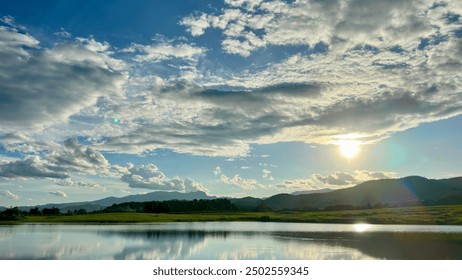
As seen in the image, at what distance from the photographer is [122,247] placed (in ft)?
205

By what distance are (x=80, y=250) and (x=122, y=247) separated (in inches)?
251

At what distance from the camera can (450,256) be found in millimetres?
52094

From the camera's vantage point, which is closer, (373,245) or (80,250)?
(80,250)
